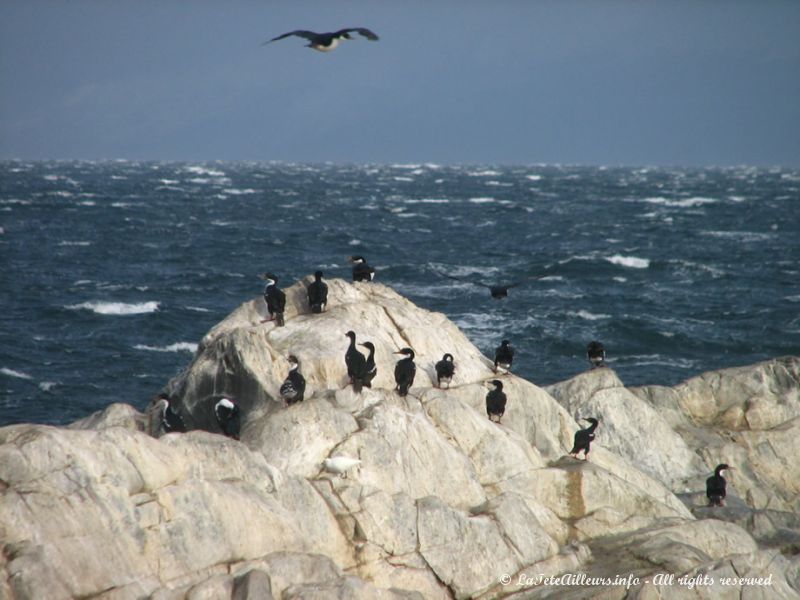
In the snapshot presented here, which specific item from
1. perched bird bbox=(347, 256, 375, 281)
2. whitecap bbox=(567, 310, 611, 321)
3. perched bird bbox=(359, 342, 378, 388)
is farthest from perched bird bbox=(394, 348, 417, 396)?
whitecap bbox=(567, 310, 611, 321)

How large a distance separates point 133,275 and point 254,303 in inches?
1713

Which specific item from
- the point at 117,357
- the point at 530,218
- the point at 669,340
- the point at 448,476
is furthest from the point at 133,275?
the point at 530,218

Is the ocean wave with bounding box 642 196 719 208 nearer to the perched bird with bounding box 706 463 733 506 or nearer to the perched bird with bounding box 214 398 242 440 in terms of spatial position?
the perched bird with bounding box 706 463 733 506

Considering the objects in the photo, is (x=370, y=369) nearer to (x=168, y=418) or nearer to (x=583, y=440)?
(x=168, y=418)

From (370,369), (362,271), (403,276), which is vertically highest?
(362,271)

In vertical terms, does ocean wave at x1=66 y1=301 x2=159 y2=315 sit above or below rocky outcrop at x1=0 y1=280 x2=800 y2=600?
below

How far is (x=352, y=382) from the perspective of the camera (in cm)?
2002

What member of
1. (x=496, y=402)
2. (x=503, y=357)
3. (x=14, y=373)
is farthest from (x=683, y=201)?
(x=496, y=402)

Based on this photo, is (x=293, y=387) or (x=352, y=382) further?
(x=352, y=382)

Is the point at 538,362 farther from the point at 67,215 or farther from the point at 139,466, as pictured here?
the point at 67,215

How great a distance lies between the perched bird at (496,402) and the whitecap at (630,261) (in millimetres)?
56109

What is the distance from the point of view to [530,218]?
372ft

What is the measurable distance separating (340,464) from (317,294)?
5403 mm

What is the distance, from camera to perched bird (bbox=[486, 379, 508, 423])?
21.1 meters
